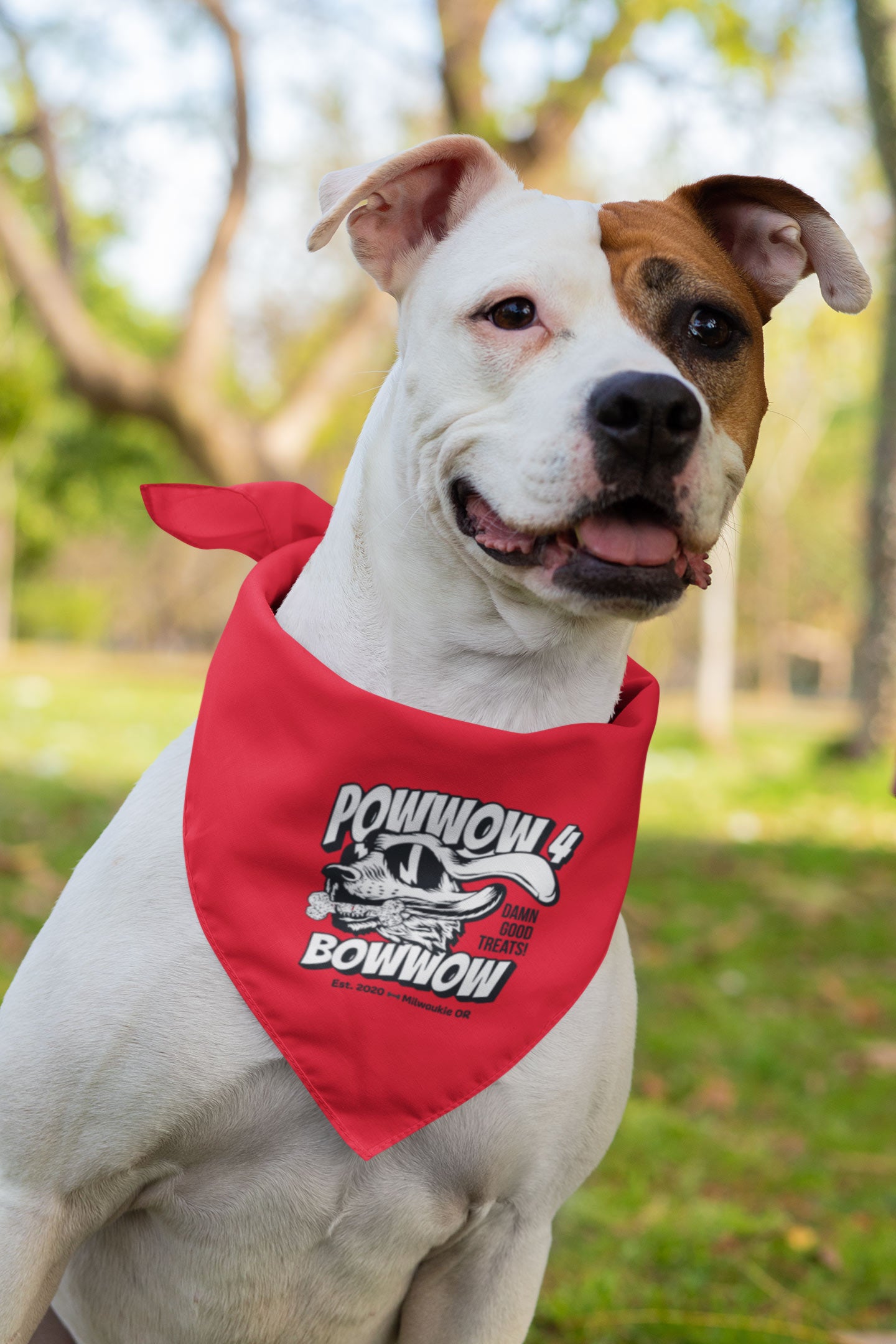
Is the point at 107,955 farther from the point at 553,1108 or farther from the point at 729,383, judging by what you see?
→ the point at 729,383

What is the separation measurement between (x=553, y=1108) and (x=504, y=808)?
51cm

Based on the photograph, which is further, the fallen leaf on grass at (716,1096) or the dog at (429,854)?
the fallen leaf on grass at (716,1096)

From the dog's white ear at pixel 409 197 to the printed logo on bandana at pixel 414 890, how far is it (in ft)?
3.38

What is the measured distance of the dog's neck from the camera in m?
2.16

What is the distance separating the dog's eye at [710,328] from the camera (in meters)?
2.23

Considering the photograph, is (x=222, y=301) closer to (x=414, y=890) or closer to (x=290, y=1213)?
(x=414, y=890)

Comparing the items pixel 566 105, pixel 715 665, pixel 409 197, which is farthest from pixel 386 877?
pixel 715 665

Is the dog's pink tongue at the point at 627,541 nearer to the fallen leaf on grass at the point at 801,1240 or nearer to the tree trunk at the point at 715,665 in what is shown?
the fallen leaf on grass at the point at 801,1240

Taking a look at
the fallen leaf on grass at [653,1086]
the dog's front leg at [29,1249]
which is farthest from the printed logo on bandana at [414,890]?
the fallen leaf on grass at [653,1086]

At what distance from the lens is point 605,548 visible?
79.1 inches

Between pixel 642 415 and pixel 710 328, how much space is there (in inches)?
18.2

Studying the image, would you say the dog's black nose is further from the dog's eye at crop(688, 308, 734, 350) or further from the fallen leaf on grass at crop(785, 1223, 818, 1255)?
the fallen leaf on grass at crop(785, 1223, 818, 1255)

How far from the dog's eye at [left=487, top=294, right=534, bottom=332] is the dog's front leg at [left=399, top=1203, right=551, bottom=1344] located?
4.98 ft

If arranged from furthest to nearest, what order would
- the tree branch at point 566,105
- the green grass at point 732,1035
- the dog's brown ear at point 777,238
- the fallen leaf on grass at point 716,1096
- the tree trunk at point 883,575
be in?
1. the tree trunk at point 883,575
2. the tree branch at point 566,105
3. the fallen leaf on grass at point 716,1096
4. the green grass at point 732,1035
5. the dog's brown ear at point 777,238
